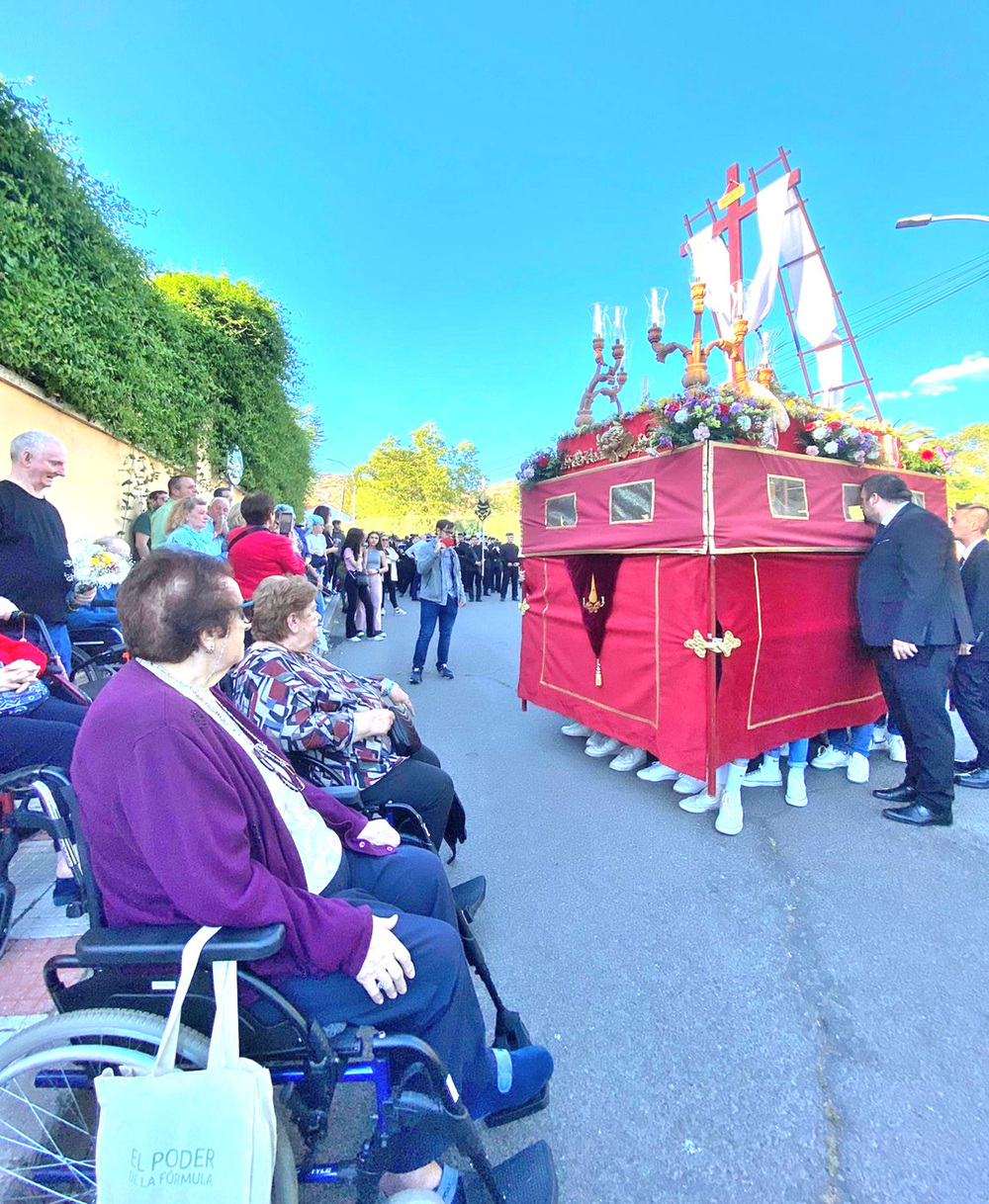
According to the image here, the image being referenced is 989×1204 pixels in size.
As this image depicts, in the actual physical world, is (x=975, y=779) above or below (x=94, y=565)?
below

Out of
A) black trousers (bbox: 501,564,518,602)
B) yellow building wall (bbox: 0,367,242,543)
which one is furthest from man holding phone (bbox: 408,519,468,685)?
black trousers (bbox: 501,564,518,602)

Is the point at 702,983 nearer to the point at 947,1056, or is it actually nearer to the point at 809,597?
the point at 947,1056

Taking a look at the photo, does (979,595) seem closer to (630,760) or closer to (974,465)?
(630,760)

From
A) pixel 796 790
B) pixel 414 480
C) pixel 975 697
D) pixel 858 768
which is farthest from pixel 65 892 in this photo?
pixel 414 480

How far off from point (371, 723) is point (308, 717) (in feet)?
0.83

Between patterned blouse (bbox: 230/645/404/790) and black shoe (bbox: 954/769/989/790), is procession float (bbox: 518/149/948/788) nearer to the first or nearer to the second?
black shoe (bbox: 954/769/989/790)

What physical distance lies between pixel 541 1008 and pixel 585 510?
291cm

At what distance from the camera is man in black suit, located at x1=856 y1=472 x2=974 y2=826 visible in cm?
319

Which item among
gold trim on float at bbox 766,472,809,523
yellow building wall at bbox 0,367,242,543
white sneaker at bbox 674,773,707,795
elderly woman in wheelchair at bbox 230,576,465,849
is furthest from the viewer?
yellow building wall at bbox 0,367,242,543

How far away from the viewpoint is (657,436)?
A: 331 centimetres

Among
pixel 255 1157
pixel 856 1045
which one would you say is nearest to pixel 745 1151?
pixel 856 1045

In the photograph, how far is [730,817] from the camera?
127 inches

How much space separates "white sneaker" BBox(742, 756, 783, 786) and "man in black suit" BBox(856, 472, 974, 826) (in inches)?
24.6

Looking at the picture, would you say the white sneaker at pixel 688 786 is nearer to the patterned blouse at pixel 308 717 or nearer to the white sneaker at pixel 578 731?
the white sneaker at pixel 578 731
